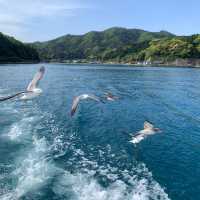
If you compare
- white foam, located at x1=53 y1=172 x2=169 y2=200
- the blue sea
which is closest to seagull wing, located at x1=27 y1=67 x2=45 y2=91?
the blue sea

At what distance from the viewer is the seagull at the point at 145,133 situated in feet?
99.1

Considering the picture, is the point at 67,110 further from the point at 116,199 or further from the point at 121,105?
the point at 116,199

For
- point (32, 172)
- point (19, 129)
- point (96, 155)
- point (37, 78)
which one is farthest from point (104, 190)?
point (37, 78)

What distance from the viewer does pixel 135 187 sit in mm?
20359

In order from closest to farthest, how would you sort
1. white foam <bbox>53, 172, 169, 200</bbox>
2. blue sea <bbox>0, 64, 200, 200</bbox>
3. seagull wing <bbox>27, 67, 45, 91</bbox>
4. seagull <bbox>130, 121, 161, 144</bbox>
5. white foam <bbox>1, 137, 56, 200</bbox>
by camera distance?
white foam <bbox>53, 172, 169, 200</bbox>, white foam <bbox>1, 137, 56, 200</bbox>, blue sea <bbox>0, 64, 200, 200</bbox>, seagull <bbox>130, 121, 161, 144</bbox>, seagull wing <bbox>27, 67, 45, 91</bbox>

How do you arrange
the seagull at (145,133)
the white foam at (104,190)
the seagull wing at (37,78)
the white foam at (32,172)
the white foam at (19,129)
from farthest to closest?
1. the seagull wing at (37,78)
2. the white foam at (19,129)
3. the seagull at (145,133)
4. the white foam at (32,172)
5. the white foam at (104,190)

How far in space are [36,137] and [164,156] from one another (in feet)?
38.4

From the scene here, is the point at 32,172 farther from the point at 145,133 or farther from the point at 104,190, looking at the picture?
the point at 145,133

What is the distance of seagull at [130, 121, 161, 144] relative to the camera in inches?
1189

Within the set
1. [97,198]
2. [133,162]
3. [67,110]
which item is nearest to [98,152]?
[133,162]

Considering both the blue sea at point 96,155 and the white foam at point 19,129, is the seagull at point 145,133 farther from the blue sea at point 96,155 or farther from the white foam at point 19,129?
the white foam at point 19,129

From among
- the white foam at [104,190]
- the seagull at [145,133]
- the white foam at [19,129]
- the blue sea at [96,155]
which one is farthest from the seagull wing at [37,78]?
the white foam at [104,190]

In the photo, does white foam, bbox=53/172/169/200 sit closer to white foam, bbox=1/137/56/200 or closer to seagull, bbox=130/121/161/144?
white foam, bbox=1/137/56/200

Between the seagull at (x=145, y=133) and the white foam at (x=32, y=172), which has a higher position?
the white foam at (x=32, y=172)
